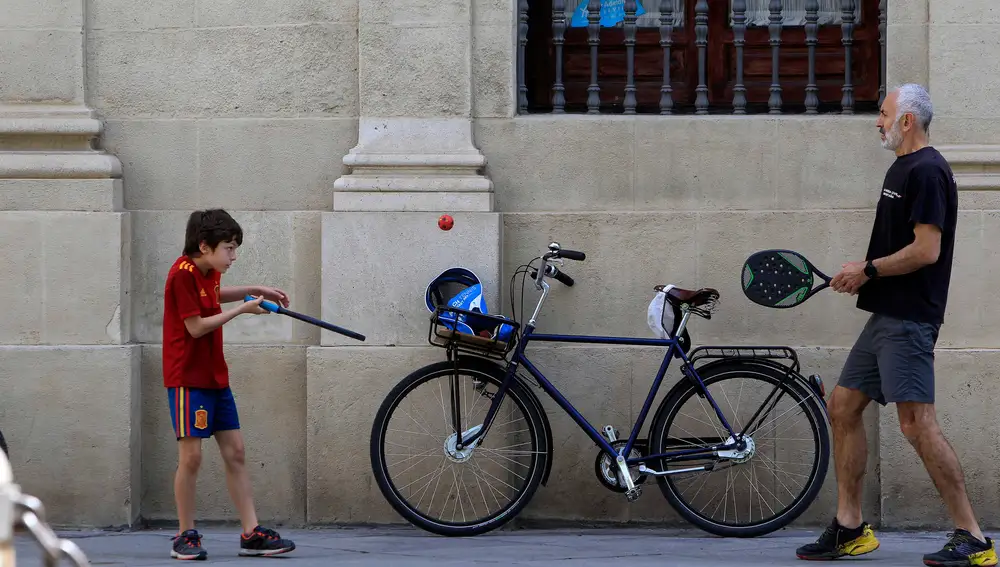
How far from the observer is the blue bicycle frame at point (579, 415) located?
6.51 meters

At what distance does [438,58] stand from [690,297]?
185 cm

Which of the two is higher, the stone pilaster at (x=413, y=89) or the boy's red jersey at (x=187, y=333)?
the stone pilaster at (x=413, y=89)

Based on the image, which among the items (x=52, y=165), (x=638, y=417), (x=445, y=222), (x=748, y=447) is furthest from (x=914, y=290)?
(x=52, y=165)

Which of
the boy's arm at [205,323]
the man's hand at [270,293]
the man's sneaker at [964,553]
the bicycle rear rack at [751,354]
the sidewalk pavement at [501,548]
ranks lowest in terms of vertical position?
the sidewalk pavement at [501,548]

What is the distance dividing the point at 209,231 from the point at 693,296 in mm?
2299

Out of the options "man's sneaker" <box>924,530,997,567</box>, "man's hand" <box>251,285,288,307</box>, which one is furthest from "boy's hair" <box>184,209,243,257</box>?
"man's sneaker" <box>924,530,997,567</box>

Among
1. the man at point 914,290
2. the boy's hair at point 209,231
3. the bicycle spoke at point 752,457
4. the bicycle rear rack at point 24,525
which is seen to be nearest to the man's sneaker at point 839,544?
the man at point 914,290

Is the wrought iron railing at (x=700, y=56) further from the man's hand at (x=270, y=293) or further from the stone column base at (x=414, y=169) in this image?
the man's hand at (x=270, y=293)

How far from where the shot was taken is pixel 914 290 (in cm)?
581

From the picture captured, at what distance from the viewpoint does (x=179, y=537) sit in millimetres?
6117

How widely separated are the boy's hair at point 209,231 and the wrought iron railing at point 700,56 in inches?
78.1

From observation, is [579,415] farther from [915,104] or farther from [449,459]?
[915,104]

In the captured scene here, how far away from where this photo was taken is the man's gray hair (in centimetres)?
583

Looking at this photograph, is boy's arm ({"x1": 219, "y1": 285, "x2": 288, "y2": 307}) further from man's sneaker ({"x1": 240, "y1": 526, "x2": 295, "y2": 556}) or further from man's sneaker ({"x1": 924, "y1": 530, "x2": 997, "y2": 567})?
man's sneaker ({"x1": 924, "y1": 530, "x2": 997, "y2": 567})
